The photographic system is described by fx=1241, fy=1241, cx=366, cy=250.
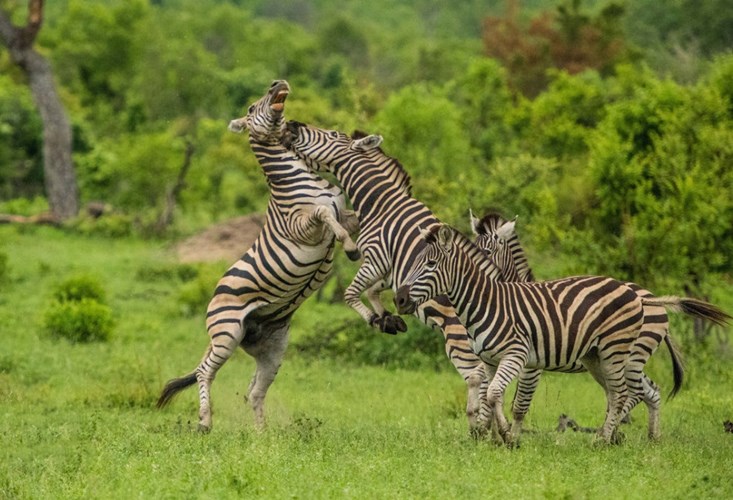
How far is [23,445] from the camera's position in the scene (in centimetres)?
950

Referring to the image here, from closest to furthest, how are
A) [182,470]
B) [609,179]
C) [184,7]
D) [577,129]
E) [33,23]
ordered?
[182,470]
[609,179]
[577,129]
[33,23]
[184,7]

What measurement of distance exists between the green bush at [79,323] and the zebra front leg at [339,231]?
6.51m

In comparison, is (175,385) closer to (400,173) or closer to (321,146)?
(321,146)

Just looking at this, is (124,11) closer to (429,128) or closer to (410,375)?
(429,128)

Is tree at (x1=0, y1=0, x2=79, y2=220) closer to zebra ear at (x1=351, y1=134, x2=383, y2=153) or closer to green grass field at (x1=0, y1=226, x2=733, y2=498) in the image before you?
green grass field at (x1=0, y1=226, x2=733, y2=498)

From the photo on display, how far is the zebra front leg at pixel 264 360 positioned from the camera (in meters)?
10.4

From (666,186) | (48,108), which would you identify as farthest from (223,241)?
(666,186)

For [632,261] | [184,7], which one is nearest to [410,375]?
[632,261]

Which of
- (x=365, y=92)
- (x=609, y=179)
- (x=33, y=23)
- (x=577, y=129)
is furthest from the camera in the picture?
(x=33, y=23)

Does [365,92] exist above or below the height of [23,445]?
above

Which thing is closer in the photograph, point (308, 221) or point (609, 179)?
point (308, 221)

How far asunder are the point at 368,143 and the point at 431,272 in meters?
1.66

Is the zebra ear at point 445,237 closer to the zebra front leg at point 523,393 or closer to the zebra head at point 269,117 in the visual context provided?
the zebra front leg at point 523,393

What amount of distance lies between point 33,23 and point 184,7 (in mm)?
57418
